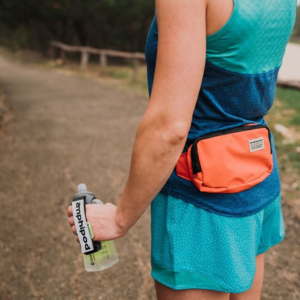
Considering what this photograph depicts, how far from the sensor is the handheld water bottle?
0.99 metres

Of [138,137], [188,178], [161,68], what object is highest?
[161,68]

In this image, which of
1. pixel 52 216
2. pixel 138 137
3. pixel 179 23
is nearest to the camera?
pixel 179 23

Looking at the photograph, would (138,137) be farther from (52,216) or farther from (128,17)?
(128,17)

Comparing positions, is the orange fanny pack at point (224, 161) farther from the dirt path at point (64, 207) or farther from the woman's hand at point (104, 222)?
the dirt path at point (64, 207)

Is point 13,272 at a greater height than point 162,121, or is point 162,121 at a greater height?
point 162,121

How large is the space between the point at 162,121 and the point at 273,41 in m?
0.39

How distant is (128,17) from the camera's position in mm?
16578

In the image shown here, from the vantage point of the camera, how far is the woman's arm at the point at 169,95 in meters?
0.77

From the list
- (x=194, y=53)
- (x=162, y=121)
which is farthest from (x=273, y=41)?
(x=162, y=121)

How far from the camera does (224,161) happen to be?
0.96 metres

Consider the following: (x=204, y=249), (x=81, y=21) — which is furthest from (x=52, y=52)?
(x=204, y=249)

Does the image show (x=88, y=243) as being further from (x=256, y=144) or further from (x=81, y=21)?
(x=81, y=21)

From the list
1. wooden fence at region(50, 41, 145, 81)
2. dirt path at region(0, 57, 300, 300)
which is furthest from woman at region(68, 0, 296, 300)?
wooden fence at region(50, 41, 145, 81)

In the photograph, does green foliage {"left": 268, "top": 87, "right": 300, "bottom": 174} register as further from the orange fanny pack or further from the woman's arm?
the woman's arm
